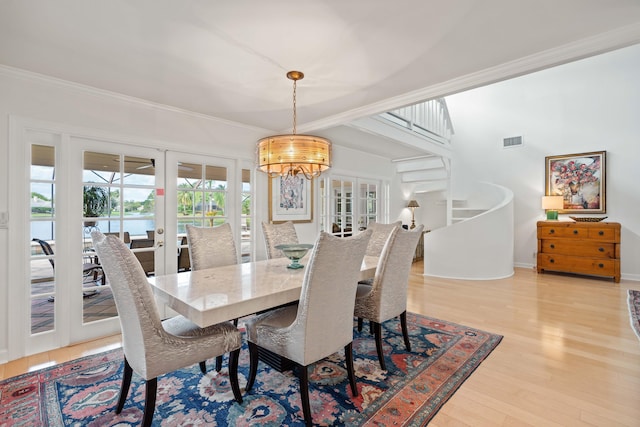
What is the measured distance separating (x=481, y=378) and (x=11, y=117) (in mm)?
3946

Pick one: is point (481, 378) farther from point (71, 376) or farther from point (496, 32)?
point (71, 376)

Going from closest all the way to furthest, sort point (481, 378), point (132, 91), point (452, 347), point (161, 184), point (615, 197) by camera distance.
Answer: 1. point (481, 378)
2. point (452, 347)
3. point (132, 91)
4. point (161, 184)
5. point (615, 197)

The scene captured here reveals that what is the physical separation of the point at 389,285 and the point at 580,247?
450cm

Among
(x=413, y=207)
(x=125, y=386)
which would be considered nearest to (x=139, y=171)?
(x=125, y=386)

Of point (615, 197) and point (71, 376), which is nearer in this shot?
point (71, 376)

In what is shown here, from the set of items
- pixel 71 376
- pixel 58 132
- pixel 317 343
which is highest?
pixel 58 132

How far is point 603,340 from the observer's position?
2654mm

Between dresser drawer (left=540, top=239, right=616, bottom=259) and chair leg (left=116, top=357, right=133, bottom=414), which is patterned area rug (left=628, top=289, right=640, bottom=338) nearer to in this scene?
dresser drawer (left=540, top=239, right=616, bottom=259)

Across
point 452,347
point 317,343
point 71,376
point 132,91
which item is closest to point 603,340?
point 452,347

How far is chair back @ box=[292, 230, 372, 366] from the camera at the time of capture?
1594 mm

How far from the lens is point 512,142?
19.6ft

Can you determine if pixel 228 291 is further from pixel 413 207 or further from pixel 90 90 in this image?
pixel 413 207

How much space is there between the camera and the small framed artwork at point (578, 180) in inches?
201

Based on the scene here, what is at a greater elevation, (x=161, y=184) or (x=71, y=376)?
(x=161, y=184)
